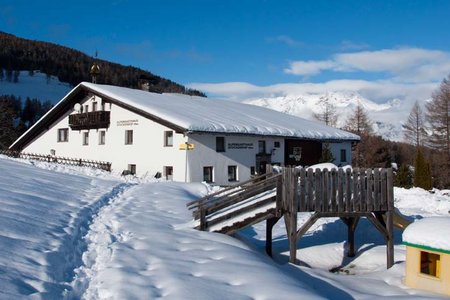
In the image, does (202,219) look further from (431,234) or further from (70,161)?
(70,161)

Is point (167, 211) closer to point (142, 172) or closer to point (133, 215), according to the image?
point (133, 215)

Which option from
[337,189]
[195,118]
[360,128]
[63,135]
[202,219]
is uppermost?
[360,128]

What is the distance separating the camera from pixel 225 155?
89.7ft

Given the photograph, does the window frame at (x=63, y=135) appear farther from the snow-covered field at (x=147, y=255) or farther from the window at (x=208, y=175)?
the snow-covered field at (x=147, y=255)

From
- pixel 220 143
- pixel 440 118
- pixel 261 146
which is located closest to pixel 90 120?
pixel 220 143

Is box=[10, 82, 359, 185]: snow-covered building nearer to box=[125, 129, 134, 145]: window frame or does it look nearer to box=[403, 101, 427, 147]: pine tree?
box=[125, 129, 134, 145]: window frame

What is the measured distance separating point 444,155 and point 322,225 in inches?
1170

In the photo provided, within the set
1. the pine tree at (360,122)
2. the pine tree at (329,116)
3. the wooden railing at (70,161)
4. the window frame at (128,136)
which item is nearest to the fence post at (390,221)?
the window frame at (128,136)

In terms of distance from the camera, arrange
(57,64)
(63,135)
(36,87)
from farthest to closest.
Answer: (57,64) → (36,87) → (63,135)

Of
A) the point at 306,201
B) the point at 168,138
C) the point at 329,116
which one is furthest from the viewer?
the point at 329,116

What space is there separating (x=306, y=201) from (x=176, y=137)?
611 inches

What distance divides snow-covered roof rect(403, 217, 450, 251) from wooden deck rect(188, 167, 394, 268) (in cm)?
207

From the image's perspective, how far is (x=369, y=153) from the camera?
50.7 m

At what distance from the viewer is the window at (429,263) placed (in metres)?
9.72
